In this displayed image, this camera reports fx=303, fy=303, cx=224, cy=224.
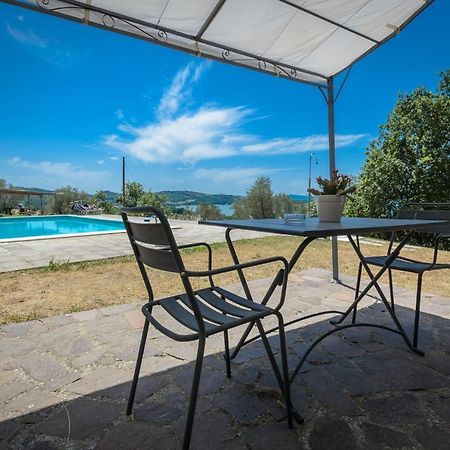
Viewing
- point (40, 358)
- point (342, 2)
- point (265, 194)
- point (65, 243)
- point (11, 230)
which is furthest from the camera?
point (265, 194)

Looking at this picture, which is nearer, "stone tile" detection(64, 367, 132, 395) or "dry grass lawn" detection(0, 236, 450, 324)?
"stone tile" detection(64, 367, 132, 395)

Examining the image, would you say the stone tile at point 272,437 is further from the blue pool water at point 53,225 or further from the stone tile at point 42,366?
the blue pool water at point 53,225

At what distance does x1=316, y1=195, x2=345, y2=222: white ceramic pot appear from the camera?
72.4 inches

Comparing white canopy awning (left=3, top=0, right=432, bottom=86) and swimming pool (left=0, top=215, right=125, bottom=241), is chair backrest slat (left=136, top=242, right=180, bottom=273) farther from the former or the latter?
swimming pool (left=0, top=215, right=125, bottom=241)

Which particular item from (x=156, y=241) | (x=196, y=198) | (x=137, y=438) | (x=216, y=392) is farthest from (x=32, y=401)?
(x=196, y=198)

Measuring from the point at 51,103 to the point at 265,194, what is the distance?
24.4 m

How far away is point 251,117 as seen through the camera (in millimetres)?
34219

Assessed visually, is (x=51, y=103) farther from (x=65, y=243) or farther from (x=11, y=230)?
(x=65, y=243)

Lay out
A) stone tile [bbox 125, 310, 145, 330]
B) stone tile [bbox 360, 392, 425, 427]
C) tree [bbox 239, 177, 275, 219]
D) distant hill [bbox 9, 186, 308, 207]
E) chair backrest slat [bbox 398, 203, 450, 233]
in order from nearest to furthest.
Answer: stone tile [bbox 360, 392, 425, 427] < chair backrest slat [bbox 398, 203, 450, 233] < stone tile [bbox 125, 310, 145, 330] < distant hill [bbox 9, 186, 308, 207] < tree [bbox 239, 177, 275, 219]

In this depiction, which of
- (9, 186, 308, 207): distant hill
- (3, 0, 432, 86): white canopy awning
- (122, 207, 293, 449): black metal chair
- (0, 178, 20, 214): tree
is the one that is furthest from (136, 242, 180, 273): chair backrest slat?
(9, 186, 308, 207): distant hill

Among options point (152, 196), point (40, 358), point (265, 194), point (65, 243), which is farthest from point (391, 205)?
point (152, 196)

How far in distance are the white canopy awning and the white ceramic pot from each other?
1.77m

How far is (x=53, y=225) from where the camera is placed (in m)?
13.2

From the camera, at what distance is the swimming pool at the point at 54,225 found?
1121cm
